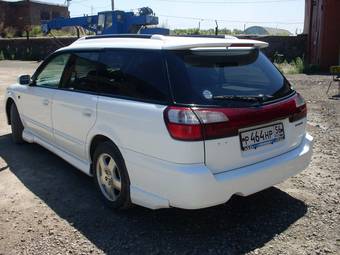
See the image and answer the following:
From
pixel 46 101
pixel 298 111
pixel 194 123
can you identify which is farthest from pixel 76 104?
pixel 298 111

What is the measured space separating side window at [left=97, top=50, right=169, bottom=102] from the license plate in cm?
74

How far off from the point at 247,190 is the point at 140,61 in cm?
150

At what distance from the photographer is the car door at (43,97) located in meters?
5.28

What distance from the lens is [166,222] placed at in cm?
394

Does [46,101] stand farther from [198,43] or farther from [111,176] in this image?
[198,43]

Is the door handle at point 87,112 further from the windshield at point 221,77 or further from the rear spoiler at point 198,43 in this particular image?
the windshield at point 221,77

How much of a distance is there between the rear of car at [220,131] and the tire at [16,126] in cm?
350

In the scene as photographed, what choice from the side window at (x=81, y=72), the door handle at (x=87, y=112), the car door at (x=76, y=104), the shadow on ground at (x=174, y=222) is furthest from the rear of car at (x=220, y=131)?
the side window at (x=81, y=72)

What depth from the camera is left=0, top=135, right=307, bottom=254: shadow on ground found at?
3.54 m

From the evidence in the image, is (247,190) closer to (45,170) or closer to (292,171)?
(292,171)

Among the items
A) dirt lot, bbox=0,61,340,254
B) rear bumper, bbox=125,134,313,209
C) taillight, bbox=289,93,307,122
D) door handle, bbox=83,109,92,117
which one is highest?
taillight, bbox=289,93,307,122

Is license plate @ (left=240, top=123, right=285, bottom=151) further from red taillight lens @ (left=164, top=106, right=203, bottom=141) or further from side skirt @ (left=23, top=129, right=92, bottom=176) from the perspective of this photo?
side skirt @ (left=23, top=129, right=92, bottom=176)

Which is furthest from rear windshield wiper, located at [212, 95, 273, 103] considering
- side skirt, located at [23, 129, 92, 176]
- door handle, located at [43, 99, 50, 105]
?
door handle, located at [43, 99, 50, 105]

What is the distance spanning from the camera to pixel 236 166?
3.50 m
